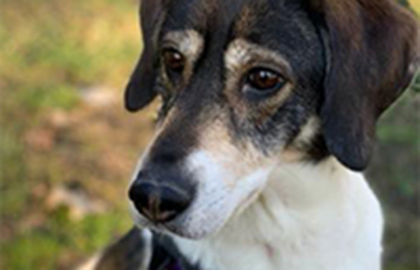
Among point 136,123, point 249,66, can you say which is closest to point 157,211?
point 249,66

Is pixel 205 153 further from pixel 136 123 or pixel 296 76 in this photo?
pixel 136 123

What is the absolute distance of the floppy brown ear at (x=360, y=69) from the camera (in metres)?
3.45

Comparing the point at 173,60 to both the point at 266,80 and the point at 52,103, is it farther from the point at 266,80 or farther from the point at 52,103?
the point at 52,103

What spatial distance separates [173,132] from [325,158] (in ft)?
1.86

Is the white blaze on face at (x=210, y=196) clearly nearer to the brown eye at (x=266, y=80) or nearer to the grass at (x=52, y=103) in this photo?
the brown eye at (x=266, y=80)

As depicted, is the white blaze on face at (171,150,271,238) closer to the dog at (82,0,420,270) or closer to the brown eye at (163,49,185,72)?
the dog at (82,0,420,270)

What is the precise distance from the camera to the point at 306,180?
366 centimetres

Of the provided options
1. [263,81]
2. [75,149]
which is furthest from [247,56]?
[75,149]

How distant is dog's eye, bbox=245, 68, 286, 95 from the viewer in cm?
347

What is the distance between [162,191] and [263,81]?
1.63ft

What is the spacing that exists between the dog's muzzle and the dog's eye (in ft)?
1.26

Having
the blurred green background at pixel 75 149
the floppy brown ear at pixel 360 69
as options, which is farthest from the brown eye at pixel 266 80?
the blurred green background at pixel 75 149

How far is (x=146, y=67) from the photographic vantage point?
12.7ft

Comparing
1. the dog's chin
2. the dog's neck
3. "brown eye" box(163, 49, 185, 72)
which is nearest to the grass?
the dog's neck
